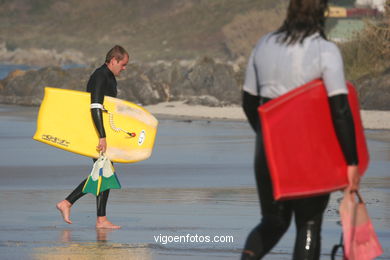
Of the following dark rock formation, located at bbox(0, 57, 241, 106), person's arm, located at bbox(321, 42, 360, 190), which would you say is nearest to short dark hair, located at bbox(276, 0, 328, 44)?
person's arm, located at bbox(321, 42, 360, 190)

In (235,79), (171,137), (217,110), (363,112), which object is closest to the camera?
(171,137)

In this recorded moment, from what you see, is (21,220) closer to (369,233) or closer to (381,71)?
(369,233)

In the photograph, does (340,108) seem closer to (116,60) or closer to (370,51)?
(116,60)

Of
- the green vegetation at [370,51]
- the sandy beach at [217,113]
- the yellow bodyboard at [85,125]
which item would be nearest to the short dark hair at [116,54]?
the yellow bodyboard at [85,125]

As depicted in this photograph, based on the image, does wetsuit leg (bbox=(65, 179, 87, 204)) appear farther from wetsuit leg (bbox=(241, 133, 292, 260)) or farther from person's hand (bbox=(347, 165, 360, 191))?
person's hand (bbox=(347, 165, 360, 191))

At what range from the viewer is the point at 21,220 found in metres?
10.1

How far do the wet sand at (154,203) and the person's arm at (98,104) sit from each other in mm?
705

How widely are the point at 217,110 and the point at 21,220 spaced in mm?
20665

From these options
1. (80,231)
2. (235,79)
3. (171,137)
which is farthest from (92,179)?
(235,79)

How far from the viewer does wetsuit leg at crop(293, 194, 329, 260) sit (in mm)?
6285

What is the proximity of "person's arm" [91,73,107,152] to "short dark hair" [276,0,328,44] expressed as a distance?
3.45 meters

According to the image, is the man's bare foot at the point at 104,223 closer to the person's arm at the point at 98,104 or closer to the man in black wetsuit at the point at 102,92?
the man in black wetsuit at the point at 102,92

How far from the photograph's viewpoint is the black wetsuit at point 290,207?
6184 millimetres

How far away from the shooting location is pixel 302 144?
20.1 feet
